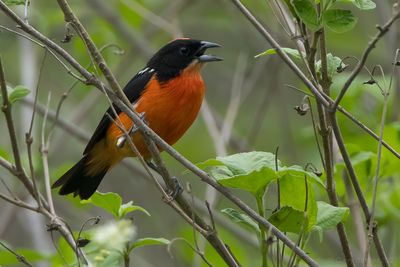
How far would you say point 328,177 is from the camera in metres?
2.71

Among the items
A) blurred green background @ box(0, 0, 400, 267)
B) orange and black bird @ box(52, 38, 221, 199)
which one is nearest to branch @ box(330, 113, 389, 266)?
blurred green background @ box(0, 0, 400, 267)

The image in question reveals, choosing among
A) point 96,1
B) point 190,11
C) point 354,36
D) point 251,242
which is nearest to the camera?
point 251,242

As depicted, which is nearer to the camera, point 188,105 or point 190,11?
point 188,105

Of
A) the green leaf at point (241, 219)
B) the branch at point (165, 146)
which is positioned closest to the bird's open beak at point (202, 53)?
the branch at point (165, 146)

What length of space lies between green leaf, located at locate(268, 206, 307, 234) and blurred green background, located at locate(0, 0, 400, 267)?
134 centimetres

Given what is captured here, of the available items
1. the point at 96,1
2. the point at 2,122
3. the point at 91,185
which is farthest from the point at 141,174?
the point at 2,122

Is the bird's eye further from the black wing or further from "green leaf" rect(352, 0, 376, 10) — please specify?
"green leaf" rect(352, 0, 376, 10)

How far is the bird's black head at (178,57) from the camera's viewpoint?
476cm

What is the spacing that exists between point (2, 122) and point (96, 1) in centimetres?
166

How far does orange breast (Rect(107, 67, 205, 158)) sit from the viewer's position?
455 centimetres

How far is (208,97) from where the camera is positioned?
26.1 feet

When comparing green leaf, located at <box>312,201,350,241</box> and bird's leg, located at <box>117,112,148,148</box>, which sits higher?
green leaf, located at <box>312,201,350,241</box>

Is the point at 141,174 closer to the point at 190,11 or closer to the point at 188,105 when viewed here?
the point at 188,105

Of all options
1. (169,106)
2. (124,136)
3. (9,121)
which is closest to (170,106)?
(169,106)
